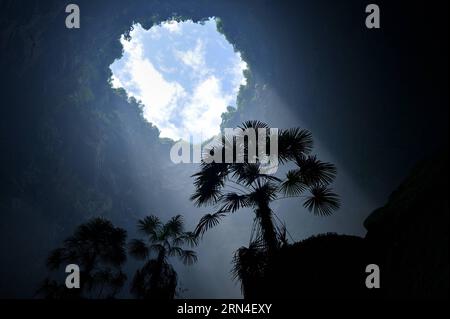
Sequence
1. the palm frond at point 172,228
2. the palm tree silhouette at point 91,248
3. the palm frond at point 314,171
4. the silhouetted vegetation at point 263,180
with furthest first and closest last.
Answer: the palm tree silhouette at point 91,248 → the palm frond at point 172,228 → the palm frond at point 314,171 → the silhouetted vegetation at point 263,180

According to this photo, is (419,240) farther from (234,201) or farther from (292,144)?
(234,201)

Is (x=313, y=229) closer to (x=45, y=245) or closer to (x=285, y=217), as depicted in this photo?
(x=285, y=217)

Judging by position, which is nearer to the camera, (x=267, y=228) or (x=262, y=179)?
(x=267, y=228)

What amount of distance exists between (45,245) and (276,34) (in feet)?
141

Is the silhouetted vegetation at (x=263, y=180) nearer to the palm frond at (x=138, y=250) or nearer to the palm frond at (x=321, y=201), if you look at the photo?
the palm frond at (x=321, y=201)

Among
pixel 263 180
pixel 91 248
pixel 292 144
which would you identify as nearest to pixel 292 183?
pixel 263 180

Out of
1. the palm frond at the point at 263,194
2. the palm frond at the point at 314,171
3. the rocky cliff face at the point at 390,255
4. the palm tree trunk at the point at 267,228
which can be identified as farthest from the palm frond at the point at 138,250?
the palm frond at the point at 314,171

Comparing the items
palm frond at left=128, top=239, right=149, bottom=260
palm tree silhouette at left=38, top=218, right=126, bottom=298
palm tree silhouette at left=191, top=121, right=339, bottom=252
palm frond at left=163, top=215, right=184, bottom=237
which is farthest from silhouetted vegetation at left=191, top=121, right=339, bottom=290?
palm tree silhouette at left=38, top=218, right=126, bottom=298

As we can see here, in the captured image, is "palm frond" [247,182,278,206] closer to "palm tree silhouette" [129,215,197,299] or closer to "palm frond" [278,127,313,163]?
"palm frond" [278,127,313,163]

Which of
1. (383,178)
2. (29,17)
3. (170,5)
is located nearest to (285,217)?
(383,178)

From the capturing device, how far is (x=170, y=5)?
42.3 meters

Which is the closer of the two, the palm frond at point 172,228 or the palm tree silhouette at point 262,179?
the palm tree silhouette at point 262,179

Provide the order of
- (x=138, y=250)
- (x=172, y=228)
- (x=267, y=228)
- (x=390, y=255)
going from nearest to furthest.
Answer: (x=390, y=255) < (x=267, y=228) < (x=138, y=250) < (x=172, y=228)

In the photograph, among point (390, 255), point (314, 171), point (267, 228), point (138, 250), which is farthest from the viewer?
point (138, 250)
